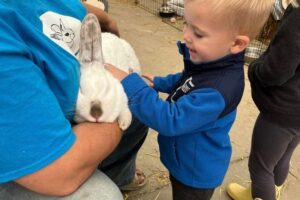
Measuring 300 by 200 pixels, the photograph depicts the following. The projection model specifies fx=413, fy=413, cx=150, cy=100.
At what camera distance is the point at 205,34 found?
135 centimetres

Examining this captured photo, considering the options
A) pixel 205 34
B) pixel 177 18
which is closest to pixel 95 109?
pixel 205 34

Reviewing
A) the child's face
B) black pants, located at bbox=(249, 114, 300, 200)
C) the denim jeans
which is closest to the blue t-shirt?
the denim jeans

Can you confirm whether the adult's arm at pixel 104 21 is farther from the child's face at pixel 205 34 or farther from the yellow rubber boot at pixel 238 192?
the yellow rubber boot at pixel 238 192

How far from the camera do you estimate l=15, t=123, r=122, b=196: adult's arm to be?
1079mm

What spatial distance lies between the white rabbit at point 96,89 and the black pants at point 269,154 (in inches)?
28.3

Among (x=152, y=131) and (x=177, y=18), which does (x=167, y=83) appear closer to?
(x=152, y=131)

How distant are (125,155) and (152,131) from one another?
793mm

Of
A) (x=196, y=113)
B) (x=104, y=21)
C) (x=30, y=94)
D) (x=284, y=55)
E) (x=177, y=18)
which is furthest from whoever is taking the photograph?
(x=177, y=18)

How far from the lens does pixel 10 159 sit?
1022mm

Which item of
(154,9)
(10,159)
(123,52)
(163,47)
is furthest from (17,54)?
(154,9)

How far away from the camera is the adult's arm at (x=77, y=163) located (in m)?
1.08

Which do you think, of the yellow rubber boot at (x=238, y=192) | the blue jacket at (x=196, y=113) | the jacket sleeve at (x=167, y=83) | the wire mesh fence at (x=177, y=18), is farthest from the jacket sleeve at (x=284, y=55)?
the wire mesh fence at (x=177, y=18)

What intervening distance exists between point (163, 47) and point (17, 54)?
3032 mm

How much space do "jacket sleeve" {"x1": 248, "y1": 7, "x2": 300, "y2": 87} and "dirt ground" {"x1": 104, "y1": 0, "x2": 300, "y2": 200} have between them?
864mm
